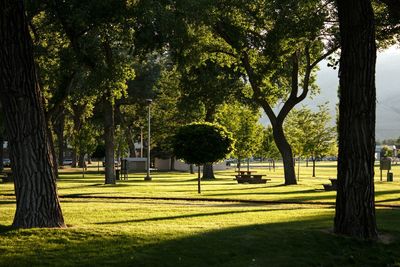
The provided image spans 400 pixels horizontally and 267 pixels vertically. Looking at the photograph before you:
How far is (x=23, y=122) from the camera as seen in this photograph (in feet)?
35.3

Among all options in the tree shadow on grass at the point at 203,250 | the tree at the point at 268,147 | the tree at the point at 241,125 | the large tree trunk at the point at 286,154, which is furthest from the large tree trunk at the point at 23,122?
the tree at the point at 268,147

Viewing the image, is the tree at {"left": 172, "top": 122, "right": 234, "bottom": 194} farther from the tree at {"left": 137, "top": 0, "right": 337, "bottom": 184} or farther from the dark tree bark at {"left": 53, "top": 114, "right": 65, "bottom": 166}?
the dark tree bark at {"left": 53, "top": 114, "right": 65, "bottom": 166}

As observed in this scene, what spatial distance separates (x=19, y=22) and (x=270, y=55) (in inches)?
969

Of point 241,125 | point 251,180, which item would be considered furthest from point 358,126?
Answer: point 241,125

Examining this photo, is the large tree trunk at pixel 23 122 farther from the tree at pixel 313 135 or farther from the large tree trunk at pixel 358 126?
the tree at pixel 313 135

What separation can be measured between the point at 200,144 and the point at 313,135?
1263 inches

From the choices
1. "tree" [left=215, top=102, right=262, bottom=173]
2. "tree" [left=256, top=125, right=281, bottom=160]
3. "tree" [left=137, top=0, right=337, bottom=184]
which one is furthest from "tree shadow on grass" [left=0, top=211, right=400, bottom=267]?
"tree" [left=256, top=125, right=281, bottom=160]

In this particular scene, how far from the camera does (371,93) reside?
11.7m

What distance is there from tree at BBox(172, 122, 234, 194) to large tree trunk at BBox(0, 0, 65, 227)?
16.6 meters

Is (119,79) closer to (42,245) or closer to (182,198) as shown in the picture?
(182,198)

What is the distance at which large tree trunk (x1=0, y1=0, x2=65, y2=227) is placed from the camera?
10.7m

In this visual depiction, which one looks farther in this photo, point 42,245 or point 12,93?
point 12,93

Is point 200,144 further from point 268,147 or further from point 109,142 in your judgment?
point 268,147

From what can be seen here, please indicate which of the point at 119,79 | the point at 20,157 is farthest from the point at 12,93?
the point at 119,79
